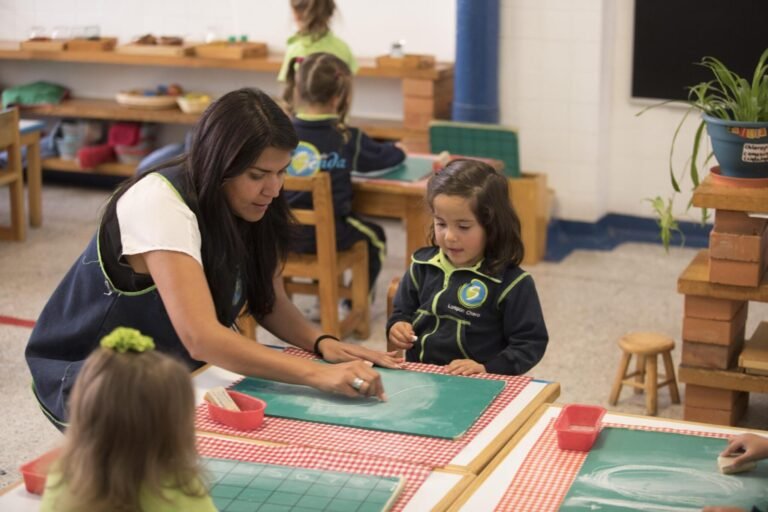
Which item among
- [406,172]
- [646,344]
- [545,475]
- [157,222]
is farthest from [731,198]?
[157,222]

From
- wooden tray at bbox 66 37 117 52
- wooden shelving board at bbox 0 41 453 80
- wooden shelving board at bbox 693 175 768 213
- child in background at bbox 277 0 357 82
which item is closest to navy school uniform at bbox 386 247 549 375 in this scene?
wooden shelving board at bbox 693 175 768 213

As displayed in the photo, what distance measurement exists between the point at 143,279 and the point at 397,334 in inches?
27.0

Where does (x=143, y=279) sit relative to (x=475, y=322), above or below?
above

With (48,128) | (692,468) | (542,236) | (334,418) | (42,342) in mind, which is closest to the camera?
(692,468)

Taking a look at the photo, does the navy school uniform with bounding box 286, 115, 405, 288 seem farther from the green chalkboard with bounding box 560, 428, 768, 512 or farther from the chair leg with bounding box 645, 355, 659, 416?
the green chalkboard with bounding box 560, 428, 768, 512

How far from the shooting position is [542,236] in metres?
5.66

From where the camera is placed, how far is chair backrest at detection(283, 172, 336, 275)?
4.06m

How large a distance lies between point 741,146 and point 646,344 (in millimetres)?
892

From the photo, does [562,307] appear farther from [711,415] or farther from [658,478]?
[658,478]

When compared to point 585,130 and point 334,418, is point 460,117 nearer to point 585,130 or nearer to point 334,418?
point 585,130

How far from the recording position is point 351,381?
2.32 m

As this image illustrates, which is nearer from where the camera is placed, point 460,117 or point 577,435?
point 577,435

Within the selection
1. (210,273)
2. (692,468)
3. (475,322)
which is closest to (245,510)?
(210,273)

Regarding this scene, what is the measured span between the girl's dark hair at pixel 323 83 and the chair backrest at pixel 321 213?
36cm
